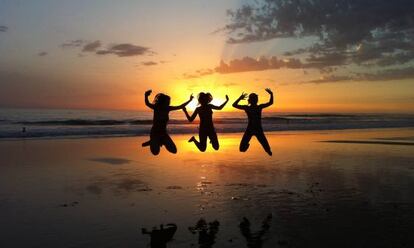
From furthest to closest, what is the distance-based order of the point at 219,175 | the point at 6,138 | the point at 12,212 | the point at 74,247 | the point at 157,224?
1. the point at 6,138
2. the point at 219,175
3. the point at 12,212
4. the point at 157,224
5. the point at 74,247

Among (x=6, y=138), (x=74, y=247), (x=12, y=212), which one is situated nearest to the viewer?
(x=74, y=247)

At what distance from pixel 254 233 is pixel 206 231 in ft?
3.27

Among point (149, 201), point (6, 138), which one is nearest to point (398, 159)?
point (149, 201)

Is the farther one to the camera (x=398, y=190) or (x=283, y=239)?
(x=398, y=190)

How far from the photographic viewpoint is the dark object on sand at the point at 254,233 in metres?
8.50

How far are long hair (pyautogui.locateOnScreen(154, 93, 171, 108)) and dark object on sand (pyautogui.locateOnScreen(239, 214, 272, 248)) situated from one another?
4074 mm

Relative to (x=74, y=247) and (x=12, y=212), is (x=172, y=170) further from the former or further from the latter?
(x=74, y=247)

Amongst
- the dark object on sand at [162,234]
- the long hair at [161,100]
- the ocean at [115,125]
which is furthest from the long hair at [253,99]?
the ocean at [115,125]

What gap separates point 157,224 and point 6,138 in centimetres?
2620

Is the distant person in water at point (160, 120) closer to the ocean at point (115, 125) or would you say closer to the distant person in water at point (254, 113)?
the distant person in water at point (254, 113)

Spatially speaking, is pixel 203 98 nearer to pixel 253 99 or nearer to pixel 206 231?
pixel 253 99

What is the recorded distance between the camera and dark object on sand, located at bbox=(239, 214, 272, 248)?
335 inches

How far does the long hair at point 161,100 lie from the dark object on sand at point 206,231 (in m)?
3.79

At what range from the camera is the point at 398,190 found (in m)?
13.1
